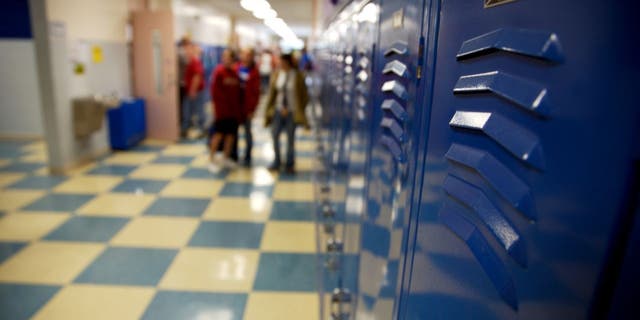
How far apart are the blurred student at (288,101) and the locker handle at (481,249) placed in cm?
451

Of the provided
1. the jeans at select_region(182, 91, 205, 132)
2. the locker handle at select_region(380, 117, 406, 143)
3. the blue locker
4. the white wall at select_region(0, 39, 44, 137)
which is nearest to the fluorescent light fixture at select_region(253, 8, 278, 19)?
the blue locker

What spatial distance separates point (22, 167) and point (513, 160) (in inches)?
246

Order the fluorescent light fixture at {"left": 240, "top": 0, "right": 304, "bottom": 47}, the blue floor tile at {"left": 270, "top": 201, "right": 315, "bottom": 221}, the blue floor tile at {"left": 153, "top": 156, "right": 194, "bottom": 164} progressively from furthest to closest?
the blue floor tile at {"left": 153, "top": 156, "right": 194, "bottom": 164} → the blue floor tile at {"left": 270, "top": 201, "right": 315, "bottom": 221} → the fluorescent light fixture at {"left": 240, "top": 0, "right": 304, "bottom": 47}

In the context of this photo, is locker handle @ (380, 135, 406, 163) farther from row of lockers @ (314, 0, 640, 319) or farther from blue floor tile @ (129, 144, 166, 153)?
blue floor tile @ (129, 144, 166, 153)

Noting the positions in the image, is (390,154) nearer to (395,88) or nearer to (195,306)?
(395,88)

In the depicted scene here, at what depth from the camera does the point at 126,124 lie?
6156mm

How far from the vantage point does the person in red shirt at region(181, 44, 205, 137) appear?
7023 millimetres

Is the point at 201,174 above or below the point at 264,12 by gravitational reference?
below

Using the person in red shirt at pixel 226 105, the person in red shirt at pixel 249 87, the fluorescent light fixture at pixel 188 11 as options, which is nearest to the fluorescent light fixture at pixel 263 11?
the person in red shirt at pixel 249 87

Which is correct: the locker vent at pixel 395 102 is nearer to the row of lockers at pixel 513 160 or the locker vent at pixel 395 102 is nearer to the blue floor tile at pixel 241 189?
the row of lockers at pixel 513 160

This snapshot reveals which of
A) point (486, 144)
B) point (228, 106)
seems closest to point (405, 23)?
point (486, 144)

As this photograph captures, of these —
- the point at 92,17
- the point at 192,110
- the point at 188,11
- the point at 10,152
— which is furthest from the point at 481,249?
the point at 188,11

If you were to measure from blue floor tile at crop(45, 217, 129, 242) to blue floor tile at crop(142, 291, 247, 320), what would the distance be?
1125 millimetres

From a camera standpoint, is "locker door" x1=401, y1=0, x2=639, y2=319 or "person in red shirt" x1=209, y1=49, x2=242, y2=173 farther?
"person in red shirt" x1=209, y1=49, x2=242, y2=173
